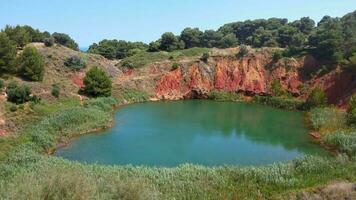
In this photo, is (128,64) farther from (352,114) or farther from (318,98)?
(352,114)

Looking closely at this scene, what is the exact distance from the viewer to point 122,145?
31969 millimetres

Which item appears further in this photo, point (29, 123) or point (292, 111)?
point (292, 111)

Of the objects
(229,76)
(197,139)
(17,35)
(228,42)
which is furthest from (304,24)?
(197,139)

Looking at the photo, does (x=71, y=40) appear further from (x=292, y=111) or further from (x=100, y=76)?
(x=292, y=111)

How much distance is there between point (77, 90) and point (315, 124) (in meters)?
25.4

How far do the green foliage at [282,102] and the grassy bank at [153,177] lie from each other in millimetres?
16509

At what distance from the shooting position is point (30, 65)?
46.8m

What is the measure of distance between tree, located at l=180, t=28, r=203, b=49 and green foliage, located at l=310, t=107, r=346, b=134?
35.0 meters

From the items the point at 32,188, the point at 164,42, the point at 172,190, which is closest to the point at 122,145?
the point at 172,190

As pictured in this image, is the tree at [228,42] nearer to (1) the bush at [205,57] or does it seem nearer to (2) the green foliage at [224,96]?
(1) the bush at [205,57]

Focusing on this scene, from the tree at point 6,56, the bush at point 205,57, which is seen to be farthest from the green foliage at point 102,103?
the bush at point 205,57

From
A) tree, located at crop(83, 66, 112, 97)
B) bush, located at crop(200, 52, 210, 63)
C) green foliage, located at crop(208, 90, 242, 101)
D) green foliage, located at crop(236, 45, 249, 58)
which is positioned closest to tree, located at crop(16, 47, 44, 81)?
tree, located at crop(83, 66, 112, 97)

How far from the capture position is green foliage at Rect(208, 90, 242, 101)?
181ft

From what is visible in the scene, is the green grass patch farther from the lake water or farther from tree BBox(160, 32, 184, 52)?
the lake water
